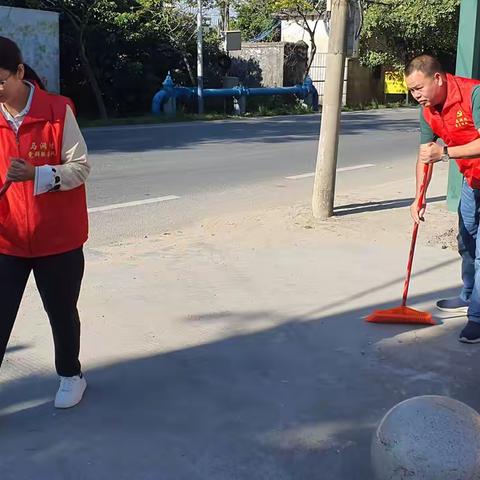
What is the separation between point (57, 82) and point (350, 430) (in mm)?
21361

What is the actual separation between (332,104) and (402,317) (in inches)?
133

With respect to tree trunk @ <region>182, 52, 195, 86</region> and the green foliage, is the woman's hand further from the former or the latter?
tree trunk @ <region>182, 52, 195, 86</region>

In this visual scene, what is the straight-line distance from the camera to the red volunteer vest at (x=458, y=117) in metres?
4.05

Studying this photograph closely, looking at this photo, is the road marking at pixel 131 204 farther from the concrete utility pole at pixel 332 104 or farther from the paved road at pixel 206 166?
the concrete utility pole at pixel 332 104

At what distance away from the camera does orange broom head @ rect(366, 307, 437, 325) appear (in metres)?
4.73

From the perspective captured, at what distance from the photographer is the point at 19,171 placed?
2.92 metres

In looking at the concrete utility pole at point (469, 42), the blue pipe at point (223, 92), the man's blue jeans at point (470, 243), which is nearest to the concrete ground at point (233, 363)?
the man's blue jeans at point (470, 243)

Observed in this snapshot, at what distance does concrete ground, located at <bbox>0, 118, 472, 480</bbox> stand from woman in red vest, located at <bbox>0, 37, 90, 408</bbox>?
585 millimetres

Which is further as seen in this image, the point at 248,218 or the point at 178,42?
the point at 178,42

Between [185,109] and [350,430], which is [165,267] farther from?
[185,109]

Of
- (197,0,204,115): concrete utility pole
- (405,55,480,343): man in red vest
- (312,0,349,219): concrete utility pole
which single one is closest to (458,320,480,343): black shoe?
(405,55,480,343): man in red vest

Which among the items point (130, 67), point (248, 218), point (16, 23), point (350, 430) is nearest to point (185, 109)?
point (130, 67)

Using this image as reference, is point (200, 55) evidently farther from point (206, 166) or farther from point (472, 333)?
point (472, 333)

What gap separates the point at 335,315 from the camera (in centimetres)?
491
